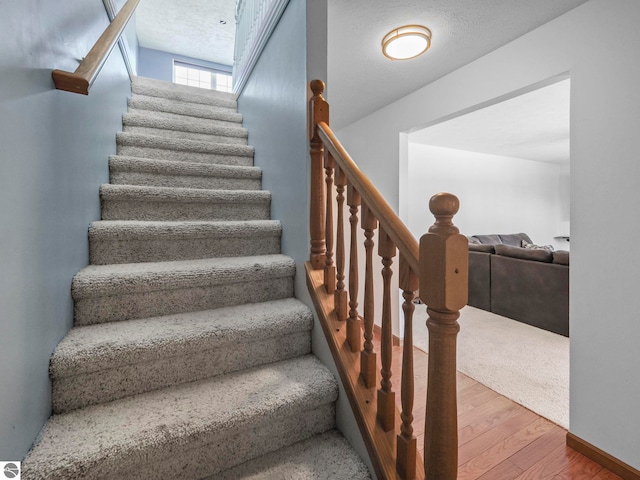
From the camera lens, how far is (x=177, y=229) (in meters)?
1.49

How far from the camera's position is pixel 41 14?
0.90 metres

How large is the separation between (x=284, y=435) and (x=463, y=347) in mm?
2289

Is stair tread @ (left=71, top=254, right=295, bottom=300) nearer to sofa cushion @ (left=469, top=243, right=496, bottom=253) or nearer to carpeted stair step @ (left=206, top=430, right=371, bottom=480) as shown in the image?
carpeted stair step @ (left=206, top=430, right=371, bottom=480)

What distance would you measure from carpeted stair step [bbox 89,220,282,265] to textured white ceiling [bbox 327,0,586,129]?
1.30m

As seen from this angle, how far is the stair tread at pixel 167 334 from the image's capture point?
0.97 metres

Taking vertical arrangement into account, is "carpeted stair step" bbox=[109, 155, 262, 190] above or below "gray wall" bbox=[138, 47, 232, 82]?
below

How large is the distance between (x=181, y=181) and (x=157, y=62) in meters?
4.79

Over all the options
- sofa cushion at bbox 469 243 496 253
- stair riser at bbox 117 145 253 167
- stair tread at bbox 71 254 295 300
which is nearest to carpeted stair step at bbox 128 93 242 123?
stair riser at bbox 117 145 253 167

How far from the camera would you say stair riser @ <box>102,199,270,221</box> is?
1.62 m

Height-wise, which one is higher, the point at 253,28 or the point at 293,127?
the point at 253,28

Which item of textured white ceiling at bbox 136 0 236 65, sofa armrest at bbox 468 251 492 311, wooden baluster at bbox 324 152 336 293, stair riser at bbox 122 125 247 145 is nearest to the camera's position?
wooden baluster at bbox 324 152 336 293

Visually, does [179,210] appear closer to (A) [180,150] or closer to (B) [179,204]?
(B) [179,204]

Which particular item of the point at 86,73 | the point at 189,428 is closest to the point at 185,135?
the point at 86,73

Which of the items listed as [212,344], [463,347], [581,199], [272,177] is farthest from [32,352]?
[463,347]
